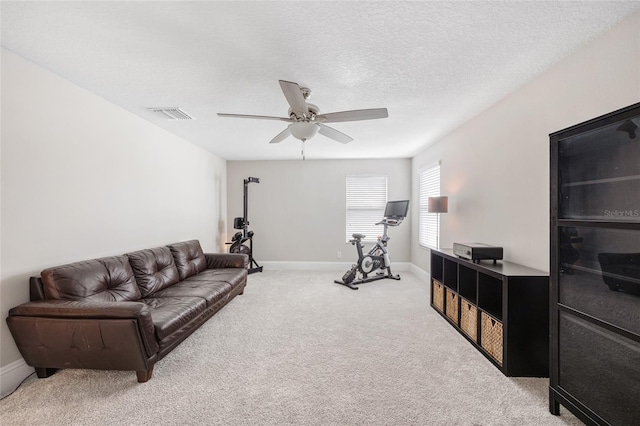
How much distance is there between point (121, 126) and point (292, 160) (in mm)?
3407

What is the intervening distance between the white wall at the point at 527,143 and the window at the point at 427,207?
578 millimetres

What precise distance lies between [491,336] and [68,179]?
4.08 meters

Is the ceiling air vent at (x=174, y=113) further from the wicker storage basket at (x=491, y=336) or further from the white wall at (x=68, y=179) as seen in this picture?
the wicker storage basket at (x=491, y=336)

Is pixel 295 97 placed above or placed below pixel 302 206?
above

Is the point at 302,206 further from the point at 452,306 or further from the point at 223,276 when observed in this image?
the point at 452,306

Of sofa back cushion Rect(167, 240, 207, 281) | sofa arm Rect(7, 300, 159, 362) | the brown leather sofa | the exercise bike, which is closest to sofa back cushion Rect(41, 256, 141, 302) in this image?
the brown leather sofa

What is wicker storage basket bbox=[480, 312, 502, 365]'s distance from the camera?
224 centimetres

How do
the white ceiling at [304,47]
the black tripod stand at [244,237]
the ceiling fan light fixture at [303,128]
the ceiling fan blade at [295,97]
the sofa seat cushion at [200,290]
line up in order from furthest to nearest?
1. the black tripod stand at [244,237]
2. the sofa seat cushion at [200,290]
3. the ceiling fan light fixture at [303,128]
4. the ceiling fan blade at [295,97]
5. the white ceiling at [304,47]

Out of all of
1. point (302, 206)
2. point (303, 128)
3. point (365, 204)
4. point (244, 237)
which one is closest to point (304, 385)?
point (303, 128)

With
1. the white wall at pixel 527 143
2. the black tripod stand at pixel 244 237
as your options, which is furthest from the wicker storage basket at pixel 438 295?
the black tripod stand at pixel 244 237

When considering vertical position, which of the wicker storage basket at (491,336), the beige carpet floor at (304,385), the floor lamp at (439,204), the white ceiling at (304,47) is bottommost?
the beige carpet floor at (304,385)

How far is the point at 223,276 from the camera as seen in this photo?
3693 millimetres

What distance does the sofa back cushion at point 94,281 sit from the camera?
2148 mm

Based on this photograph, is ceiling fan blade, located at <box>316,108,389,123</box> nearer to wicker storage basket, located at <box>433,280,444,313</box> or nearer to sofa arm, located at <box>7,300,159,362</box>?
sofa arm, located at <box>7,300,159,362</box>
